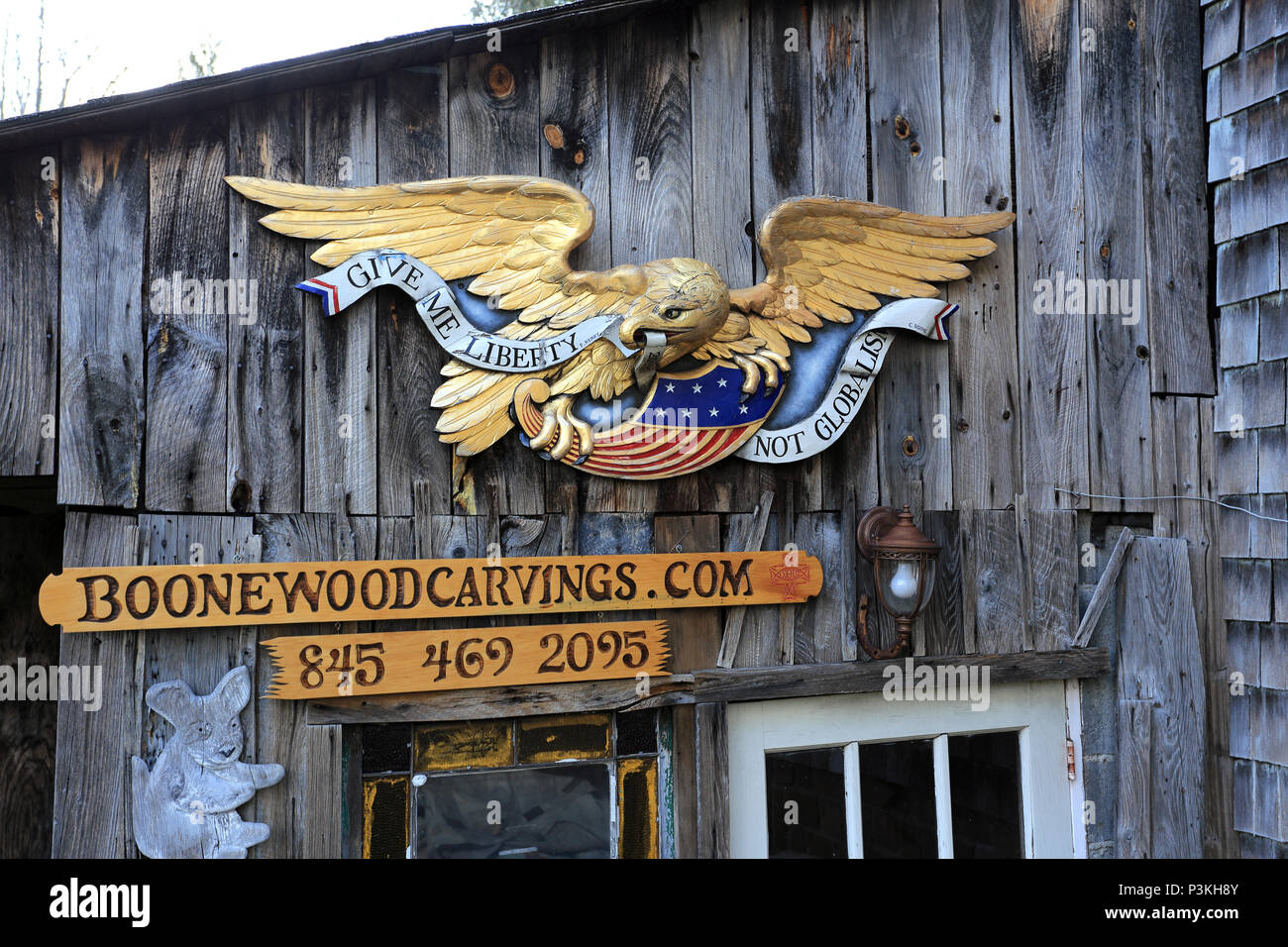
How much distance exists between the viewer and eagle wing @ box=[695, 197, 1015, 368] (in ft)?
9.55

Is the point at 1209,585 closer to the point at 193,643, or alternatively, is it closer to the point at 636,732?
the point at 636,732

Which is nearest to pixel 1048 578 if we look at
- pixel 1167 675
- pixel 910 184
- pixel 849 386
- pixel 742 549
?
pixel 1167 675

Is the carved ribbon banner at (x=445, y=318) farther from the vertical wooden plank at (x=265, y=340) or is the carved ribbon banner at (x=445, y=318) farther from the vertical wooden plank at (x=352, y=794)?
the vertical wooden plank at (x=352, y=794)

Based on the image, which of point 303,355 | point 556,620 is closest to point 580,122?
point 303,355

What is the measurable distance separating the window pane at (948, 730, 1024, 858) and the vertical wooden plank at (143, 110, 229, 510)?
251 centimetres

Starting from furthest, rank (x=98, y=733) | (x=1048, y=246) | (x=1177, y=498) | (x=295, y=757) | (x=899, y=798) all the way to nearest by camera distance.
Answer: (x=1177, y=498), (x=1048, y=246), (x=899, y=798), (x=295, y=757), (x=98, y=733)

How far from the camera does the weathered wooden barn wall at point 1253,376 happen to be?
3260 millimetres

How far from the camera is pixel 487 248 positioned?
8.91 feet

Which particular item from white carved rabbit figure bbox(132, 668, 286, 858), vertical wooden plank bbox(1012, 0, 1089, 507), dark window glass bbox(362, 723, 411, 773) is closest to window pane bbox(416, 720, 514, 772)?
dark window glass bbox(362, 723, 411, 773)

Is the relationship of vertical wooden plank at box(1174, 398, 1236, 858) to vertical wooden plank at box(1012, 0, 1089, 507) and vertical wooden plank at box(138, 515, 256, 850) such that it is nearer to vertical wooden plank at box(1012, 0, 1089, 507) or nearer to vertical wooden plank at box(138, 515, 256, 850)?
vertical wooden plank at box(1012, 0, 1089, 507)

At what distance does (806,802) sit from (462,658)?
122 cm

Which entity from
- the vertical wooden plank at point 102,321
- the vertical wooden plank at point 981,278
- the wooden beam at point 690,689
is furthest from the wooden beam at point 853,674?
the vertical wooden plank at point 102,321

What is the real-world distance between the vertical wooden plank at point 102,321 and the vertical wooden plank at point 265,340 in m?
0.24

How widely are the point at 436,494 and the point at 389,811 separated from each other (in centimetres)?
91
